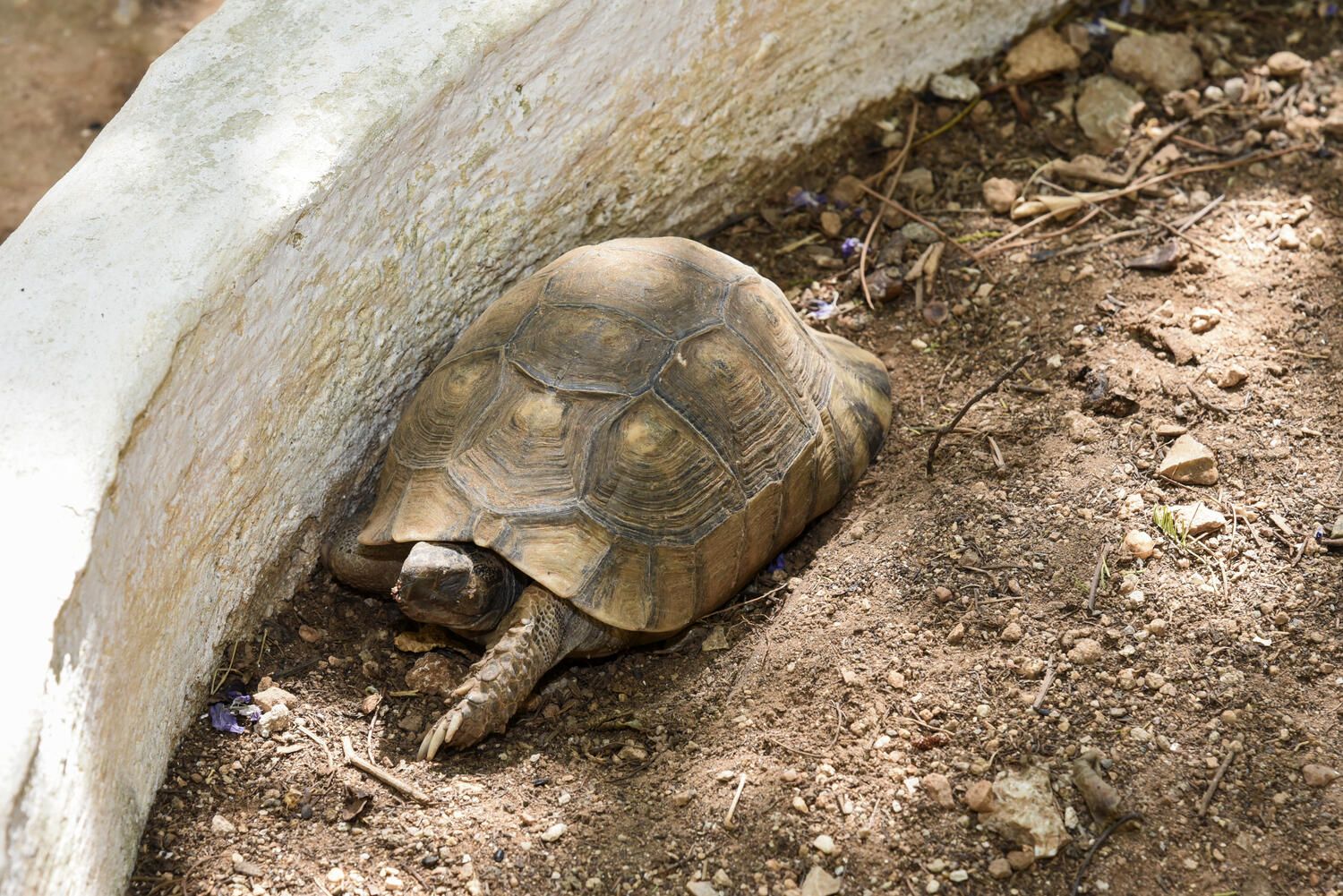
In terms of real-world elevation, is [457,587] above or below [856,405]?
above

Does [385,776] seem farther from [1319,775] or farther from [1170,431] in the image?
[1170,431]

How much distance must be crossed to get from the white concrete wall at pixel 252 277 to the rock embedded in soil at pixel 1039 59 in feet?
3.31

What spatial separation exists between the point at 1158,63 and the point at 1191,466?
2.35 metres

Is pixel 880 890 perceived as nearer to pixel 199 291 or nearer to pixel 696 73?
pixel 199 291

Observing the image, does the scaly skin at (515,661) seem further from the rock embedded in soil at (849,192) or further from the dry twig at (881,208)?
the rock embedded in soil at (849,192)

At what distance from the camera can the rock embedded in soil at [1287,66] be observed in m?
5.03

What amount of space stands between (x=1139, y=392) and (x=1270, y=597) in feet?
2.92

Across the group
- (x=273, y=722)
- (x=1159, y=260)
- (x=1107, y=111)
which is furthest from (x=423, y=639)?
(x=1107, y=111)

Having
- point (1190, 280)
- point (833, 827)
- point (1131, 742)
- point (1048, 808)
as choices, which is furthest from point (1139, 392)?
point (833, 827)

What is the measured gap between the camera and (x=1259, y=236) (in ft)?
14.3

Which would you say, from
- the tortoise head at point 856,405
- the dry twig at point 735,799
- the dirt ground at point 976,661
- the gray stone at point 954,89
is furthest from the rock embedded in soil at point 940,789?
the gray stone at point 954,89

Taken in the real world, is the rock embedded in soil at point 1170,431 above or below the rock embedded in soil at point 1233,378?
above

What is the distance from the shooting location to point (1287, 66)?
16.5 ft

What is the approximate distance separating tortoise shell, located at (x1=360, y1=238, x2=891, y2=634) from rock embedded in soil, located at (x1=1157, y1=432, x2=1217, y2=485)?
40.8 inches
